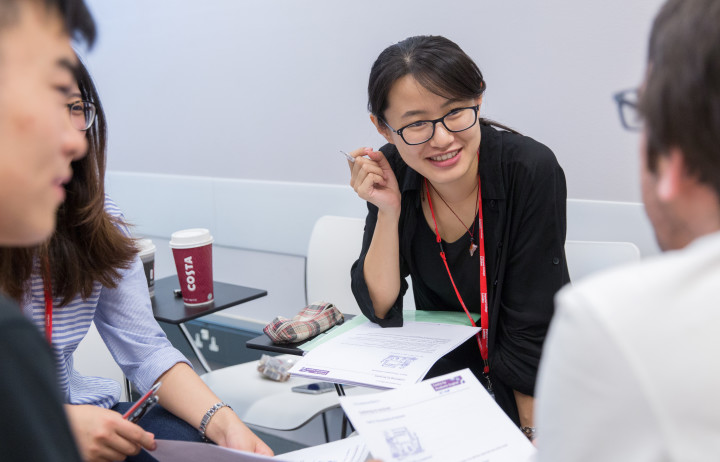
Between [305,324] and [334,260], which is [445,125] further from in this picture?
[334,260]

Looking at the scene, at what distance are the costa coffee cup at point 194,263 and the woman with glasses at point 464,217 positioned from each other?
647 mm

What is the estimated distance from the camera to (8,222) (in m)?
0.68

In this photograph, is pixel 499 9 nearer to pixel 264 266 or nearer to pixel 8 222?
pixel 264 266

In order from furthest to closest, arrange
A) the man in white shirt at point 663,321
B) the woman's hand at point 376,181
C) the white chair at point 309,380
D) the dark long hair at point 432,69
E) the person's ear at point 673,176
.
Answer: the white chair at point 309,380 → the woman's hand at point 376,181 → the dark long hair at point 432,69 → the person's ear at point 673,176 → the man in white shirt at point 663,321

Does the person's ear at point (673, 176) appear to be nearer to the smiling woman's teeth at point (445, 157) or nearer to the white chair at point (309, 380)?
the smiling woman's teeth at point (445, 157)

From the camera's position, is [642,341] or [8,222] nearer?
[642,341]

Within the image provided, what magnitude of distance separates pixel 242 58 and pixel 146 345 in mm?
2089

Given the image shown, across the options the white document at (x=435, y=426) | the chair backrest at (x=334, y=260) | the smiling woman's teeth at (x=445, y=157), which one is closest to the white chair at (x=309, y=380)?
the chair backrest at (x=334, y=260)

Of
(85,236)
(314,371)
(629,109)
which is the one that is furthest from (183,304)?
(629,109)

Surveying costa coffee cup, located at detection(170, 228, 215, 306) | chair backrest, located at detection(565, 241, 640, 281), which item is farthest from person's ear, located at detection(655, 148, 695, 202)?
costa coffee cup, located at detection(170, 228, 215, 306)

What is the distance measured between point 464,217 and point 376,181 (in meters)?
0.29

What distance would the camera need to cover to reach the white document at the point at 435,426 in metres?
0.99

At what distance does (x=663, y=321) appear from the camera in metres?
0.51

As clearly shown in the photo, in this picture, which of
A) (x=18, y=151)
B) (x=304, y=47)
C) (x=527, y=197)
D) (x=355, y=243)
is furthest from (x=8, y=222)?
(x=304, y=47)
